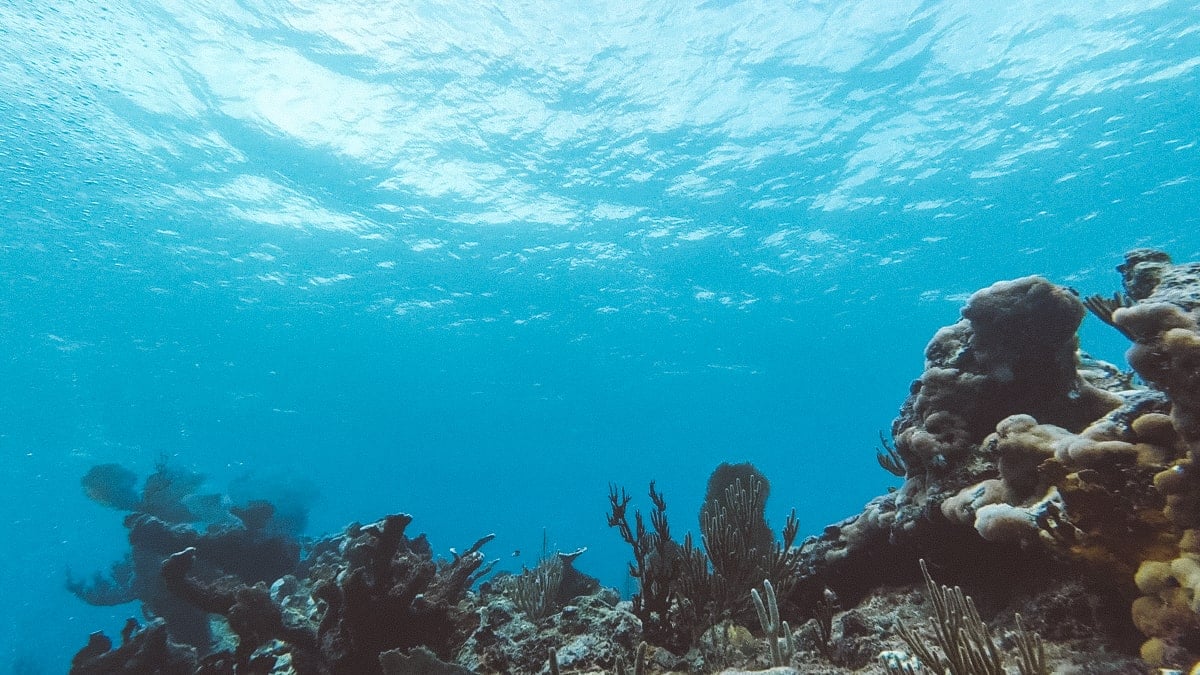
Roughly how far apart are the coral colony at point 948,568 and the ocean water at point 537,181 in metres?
5.91

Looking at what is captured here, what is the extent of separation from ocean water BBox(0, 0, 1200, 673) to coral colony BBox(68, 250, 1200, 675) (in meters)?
5.91

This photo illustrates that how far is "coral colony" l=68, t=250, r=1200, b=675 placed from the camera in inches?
121

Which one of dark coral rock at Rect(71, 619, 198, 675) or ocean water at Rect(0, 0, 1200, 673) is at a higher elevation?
ocean water at Rect(0, 0, 1200, 673)

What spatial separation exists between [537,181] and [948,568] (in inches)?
731

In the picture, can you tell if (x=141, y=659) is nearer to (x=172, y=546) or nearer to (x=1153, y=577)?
(x=1153, y=577)

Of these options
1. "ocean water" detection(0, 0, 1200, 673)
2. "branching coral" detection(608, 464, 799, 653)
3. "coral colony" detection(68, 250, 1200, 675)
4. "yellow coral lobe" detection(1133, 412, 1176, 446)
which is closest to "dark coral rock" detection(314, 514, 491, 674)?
"coral colony" detection(68, 250, 1200, 675)

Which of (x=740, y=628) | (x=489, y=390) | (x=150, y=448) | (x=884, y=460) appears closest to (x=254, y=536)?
(x=740, y=628)

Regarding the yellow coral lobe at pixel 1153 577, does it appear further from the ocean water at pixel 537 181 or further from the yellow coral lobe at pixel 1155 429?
the ocean water at pixel 537 181

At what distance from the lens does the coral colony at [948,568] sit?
3.07m

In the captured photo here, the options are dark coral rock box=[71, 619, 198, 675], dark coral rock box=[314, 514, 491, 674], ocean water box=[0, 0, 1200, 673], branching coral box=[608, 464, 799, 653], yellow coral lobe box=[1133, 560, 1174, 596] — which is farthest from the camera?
ocean water box=[0, 0, 1200, 673]

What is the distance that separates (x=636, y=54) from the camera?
1542 centimetres

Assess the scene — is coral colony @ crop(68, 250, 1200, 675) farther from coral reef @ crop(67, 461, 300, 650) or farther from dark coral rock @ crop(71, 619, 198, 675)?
coral reef @ crop(67, 461, 300, 650)

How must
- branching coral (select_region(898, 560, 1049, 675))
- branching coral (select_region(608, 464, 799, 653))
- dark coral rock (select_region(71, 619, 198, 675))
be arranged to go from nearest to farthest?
branching coral (select_region(898, 560, 1049, 675)), branching coral (select_region(608, 464, 799, 653)), dark coral rock (select_region(71, 619, 198, 675))

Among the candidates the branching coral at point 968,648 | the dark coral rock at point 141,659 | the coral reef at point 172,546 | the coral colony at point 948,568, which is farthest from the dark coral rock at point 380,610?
the coral reef at point 172,546
